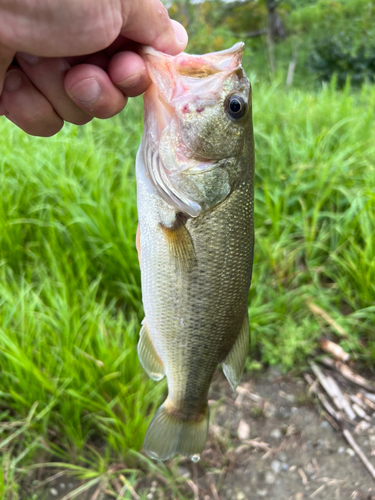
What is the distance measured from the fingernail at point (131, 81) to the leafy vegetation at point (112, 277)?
4.44 ft

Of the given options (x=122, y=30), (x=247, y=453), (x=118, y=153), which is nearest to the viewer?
(x=122, y=30)

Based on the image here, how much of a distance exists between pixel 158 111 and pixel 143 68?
0.17m

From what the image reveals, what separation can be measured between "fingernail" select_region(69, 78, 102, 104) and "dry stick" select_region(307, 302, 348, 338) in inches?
81.6

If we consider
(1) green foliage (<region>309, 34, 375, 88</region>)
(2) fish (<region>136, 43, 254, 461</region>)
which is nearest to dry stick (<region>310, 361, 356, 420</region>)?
(2) fish (<region>136, 43, 254, 461</region>)

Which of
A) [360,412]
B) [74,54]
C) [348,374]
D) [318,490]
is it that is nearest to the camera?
[74,54]

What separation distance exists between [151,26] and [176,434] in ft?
4.87

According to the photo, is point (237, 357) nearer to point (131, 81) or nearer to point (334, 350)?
point (131, 81)

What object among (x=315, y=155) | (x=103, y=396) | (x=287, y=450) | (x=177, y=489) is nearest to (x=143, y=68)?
(x=103, y=396)

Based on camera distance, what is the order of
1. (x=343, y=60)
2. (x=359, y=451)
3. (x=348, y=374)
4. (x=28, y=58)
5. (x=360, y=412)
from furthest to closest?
(x=343, y=60) < (x=348, y=374) < (x=360, y=412) < (x=359, y=451) < (x=28, y=58)

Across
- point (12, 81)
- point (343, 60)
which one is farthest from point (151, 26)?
point (343, 60)

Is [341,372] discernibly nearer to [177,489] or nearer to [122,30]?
[177,489]

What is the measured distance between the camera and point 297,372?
104 inches

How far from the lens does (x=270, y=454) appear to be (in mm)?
2312

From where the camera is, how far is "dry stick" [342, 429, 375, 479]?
7.24ft
